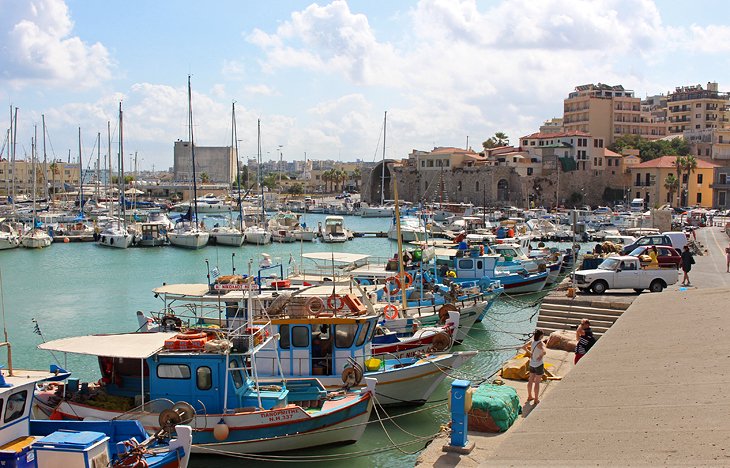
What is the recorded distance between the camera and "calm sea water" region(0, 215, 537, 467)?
1703 centimetres

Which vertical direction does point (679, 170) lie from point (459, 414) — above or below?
above

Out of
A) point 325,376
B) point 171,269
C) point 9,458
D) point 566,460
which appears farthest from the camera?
point 171,269

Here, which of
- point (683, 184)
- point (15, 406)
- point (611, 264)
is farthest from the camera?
point (683, 184)

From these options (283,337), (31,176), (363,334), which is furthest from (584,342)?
(31,176)

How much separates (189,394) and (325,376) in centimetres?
351

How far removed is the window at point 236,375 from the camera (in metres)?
14.8

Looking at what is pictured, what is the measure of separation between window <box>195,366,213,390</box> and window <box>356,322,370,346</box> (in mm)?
3922

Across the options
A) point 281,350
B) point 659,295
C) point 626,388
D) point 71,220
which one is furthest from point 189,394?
point 71,220

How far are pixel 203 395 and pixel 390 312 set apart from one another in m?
8.96

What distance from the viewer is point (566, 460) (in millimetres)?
9039

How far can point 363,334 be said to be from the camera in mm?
17734

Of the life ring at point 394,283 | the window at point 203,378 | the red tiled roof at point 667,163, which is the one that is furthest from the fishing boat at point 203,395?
the red tiled roof at point 667,163

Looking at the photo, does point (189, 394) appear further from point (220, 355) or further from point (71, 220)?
point (71, 220)

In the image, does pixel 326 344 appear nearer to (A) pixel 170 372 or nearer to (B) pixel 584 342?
(A) pixel 170 372
